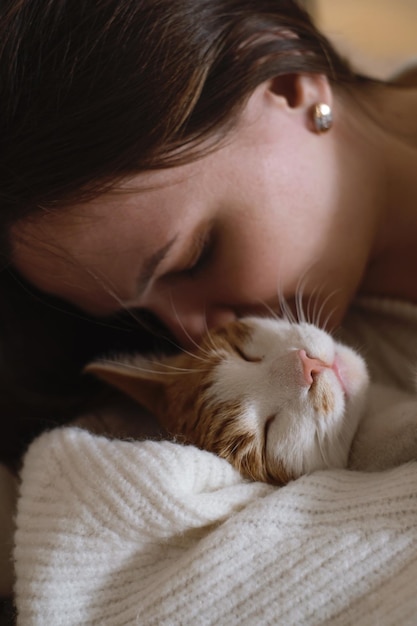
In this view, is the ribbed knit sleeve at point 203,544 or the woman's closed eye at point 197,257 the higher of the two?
the woman's closed eye at point 197,257

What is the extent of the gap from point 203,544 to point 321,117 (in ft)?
2.15

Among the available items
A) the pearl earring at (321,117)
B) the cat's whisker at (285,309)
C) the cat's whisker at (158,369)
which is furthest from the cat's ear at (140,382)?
the pearl earring at (321,117)

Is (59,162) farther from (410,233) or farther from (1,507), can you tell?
(410,233)

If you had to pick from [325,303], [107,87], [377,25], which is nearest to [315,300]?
[325,303]

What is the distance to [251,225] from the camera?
89 cm

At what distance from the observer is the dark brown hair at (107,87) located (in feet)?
2.50

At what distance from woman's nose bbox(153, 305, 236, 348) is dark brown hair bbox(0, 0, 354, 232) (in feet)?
0.89

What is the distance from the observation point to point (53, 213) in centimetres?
82

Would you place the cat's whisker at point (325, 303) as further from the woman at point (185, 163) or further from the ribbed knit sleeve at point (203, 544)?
the ribbed knit sleeve at point (203, 544)

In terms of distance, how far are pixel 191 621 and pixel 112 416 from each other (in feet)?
1.44

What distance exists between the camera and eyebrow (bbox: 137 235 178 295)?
86 cm

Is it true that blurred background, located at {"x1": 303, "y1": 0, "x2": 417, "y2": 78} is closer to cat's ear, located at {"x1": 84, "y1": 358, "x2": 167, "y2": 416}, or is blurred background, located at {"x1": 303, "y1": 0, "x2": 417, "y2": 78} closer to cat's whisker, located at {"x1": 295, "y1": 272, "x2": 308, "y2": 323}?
cat's whisker, located at {"x1": 295, "y1": 272, "x2": 308, "y2": 323}

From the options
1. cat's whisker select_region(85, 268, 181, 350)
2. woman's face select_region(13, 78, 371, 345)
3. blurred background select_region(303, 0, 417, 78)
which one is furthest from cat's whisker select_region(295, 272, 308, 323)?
blurred background select_region(303, 0, 417, 78)

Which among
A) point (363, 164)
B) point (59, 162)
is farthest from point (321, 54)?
point (59, 162)
